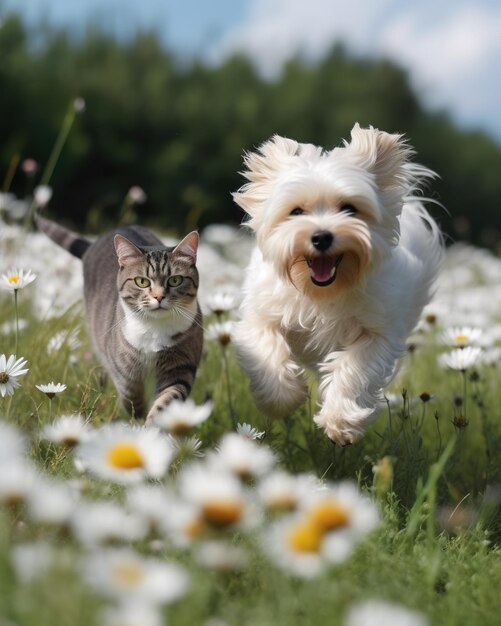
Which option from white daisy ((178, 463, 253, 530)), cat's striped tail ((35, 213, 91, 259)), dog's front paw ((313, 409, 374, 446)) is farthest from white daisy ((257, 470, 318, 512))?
cat's striped tail ((35, 213, 91, 259))

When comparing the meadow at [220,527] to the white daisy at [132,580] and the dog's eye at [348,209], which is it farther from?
the dog's eye at [348,209]

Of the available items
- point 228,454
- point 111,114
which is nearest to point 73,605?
point 228,454

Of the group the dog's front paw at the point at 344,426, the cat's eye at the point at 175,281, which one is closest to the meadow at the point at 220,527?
the dog's front paw at the point at 344,426

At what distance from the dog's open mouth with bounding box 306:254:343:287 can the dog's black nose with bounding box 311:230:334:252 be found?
114 mm

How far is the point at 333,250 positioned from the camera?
355cm

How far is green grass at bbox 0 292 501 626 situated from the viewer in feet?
6.38

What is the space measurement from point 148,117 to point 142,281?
16729mm

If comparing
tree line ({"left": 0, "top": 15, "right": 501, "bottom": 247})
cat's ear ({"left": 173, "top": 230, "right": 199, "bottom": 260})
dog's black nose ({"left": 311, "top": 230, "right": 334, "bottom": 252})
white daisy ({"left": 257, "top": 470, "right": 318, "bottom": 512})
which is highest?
dog's black nose ({"left": 311, "top": 230, "right": 334, "bottom": 252})

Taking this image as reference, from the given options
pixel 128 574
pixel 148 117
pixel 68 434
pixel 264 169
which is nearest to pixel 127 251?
pixel 264 169

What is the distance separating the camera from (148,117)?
784 inches

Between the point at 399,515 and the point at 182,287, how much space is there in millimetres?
1241

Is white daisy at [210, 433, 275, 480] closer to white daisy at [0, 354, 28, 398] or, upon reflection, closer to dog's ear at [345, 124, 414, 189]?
white daisy at [0, 354, 28, 398]

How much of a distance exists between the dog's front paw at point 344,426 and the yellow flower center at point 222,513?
5.98ft

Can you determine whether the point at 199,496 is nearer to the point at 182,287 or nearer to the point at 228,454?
the point at 228,454
